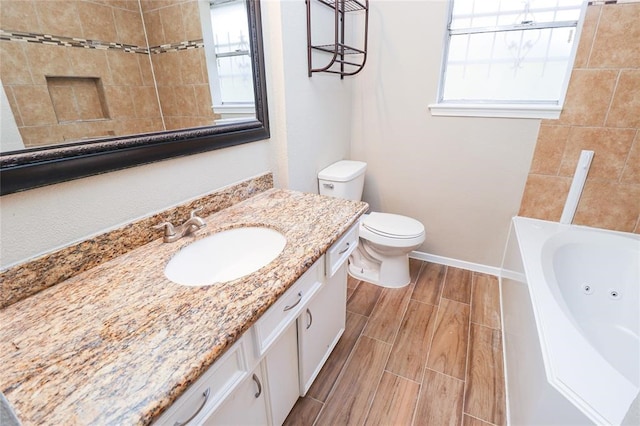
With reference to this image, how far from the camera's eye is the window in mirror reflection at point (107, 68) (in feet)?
2.42

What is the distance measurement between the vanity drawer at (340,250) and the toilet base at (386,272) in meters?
0.83

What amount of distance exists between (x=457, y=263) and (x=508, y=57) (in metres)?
1.43

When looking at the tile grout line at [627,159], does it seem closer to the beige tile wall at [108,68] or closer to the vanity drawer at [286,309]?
the vanity drawer at [286,309]

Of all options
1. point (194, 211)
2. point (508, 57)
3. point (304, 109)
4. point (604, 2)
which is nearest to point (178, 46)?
point (194, 211)

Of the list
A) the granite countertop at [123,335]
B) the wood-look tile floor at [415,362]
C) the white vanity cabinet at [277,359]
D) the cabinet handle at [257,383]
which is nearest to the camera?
the granite countertop at [123,335]

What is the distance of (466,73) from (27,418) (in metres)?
2.42

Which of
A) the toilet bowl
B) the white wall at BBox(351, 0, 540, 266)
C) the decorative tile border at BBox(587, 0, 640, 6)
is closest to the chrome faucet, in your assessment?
the toilet bowl

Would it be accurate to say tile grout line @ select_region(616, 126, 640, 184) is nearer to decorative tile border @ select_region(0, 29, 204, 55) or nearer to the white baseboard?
the white baseboard

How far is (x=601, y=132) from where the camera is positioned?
167 centimetres

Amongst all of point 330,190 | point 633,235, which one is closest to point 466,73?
point 330,190

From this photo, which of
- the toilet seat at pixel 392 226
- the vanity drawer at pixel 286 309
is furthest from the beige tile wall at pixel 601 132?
the vanity drawer at pixel 286 309

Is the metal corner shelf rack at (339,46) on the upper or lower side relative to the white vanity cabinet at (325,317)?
upper

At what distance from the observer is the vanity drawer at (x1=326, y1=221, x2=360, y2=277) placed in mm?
1169

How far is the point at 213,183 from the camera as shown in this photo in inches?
51.3
